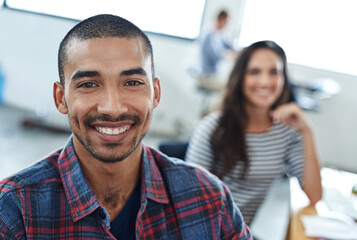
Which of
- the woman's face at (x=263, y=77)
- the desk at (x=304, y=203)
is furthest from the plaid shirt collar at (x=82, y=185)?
the woman's face at (x=263, y=77)

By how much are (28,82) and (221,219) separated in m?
3.86

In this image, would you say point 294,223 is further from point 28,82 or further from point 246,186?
point 28,82

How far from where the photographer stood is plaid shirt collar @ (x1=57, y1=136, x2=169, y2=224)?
0.81 metres

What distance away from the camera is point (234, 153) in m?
1.49

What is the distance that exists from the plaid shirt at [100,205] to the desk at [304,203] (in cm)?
27

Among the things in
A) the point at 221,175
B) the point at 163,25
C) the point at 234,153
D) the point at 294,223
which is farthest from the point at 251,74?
the point at 163,25

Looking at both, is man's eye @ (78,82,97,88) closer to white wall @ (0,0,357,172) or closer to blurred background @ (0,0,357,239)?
blurred background @ (0,0,357,239)

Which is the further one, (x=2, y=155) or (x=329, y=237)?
(x=2, y=155)

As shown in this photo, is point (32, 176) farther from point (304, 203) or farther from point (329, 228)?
point (304, 203)

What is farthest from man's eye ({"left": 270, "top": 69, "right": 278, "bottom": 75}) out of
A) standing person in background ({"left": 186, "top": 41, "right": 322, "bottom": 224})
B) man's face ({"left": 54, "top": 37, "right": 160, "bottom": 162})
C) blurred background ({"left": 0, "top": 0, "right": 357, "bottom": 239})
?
blurred background ({"left": 0, "top": 0, "right": 357, "bottom": 239})

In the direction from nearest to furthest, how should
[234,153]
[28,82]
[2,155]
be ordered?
[234,153] → [2,155] → [28,82]

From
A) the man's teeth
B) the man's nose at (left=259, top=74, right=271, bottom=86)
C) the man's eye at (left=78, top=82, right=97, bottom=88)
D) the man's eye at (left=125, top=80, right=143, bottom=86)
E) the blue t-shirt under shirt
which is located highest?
the man's nose at (left=259, top=74, right=271, bottom=86)

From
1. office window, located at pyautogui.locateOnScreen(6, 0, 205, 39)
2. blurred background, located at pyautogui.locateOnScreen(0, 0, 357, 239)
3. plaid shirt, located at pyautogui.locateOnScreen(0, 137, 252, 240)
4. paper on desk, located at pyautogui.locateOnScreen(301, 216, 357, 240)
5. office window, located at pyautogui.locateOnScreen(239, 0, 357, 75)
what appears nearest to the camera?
plaid shirt, located at pyautogui.locateOnScreen(0, 137, 252, 240)

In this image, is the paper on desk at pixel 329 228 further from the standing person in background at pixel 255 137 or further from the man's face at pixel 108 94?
the man's face at pixel 108 94
